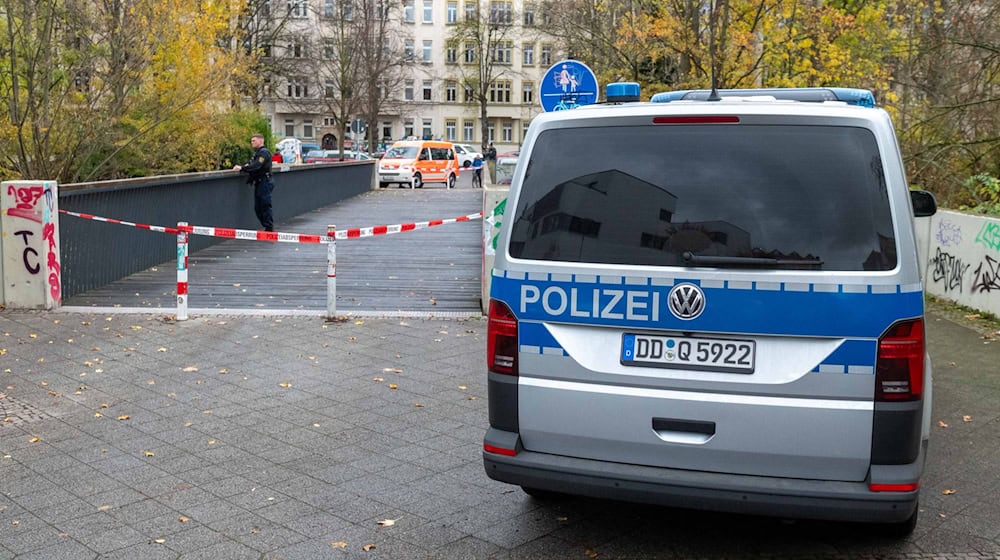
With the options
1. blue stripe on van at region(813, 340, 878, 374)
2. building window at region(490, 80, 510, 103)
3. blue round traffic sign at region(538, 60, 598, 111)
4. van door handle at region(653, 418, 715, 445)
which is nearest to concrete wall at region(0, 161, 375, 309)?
blue round traffic sign at region(538, 60, 598, 111)

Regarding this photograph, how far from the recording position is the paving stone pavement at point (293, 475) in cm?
471

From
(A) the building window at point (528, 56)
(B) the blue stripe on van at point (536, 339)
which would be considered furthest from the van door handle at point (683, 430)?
(A) the building window at point (528, 56)

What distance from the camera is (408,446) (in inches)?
247

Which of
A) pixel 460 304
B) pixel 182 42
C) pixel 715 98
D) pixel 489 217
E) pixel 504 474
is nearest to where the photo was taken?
pixel 504 474

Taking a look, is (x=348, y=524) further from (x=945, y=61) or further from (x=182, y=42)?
(x=182, y=42)

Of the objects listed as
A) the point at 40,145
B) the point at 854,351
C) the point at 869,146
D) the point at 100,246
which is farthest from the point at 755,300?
the point at 40,145

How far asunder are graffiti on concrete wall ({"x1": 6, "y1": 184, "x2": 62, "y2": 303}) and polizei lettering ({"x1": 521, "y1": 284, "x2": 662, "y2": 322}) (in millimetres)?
8002

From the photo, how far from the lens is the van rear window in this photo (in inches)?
155

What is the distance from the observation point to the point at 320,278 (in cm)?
1361

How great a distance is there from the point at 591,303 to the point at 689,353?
0.44m

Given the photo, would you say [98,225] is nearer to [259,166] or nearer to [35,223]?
[35,223]

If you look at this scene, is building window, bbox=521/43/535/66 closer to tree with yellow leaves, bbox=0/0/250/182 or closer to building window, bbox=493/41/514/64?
building window, bbox=493/41/514/64

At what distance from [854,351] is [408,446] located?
3.12m

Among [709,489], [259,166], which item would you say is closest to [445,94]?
[259,166]
